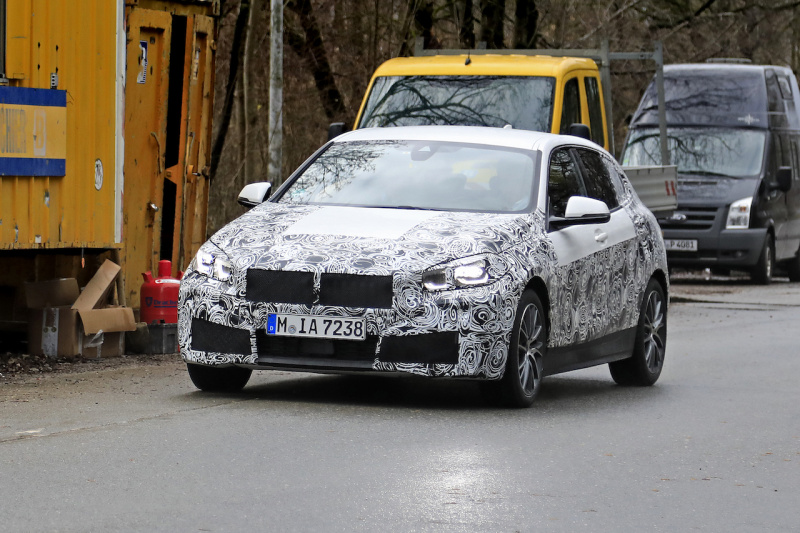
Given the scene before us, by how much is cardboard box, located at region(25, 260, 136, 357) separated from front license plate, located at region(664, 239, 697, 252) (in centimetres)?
1262

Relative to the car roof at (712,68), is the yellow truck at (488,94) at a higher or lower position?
lower

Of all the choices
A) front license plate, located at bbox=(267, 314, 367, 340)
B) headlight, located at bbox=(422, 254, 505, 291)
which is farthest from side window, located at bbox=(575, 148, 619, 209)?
front license plate, located at bbox=(267, 314, 367, 340)

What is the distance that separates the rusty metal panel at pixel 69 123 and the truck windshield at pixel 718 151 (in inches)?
511

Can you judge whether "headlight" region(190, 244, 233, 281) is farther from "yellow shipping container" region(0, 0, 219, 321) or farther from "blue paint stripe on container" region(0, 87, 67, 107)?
"blue paint stripe on container" region(0, 87, 67, 107)

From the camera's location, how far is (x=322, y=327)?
845 centimetres

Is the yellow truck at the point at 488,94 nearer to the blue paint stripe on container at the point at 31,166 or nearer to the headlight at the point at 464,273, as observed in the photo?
the blue paint stripe on container at the point at 31,166

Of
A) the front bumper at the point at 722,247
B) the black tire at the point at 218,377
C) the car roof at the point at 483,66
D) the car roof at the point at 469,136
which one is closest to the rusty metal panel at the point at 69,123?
the car roof at the point at 469,136

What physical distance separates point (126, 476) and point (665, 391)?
16.4 feet

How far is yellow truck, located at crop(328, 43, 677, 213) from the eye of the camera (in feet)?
49.6

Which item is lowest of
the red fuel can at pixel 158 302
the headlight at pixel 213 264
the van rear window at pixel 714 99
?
the red fuel can at pixel 158 302

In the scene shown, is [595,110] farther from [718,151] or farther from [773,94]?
[773,94]

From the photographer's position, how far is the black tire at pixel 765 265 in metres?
23.3

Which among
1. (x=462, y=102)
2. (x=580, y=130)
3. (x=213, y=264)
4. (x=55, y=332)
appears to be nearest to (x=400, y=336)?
(x=213, y=264)

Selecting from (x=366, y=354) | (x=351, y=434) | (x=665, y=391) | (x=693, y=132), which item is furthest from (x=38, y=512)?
(x=693, y=132)
